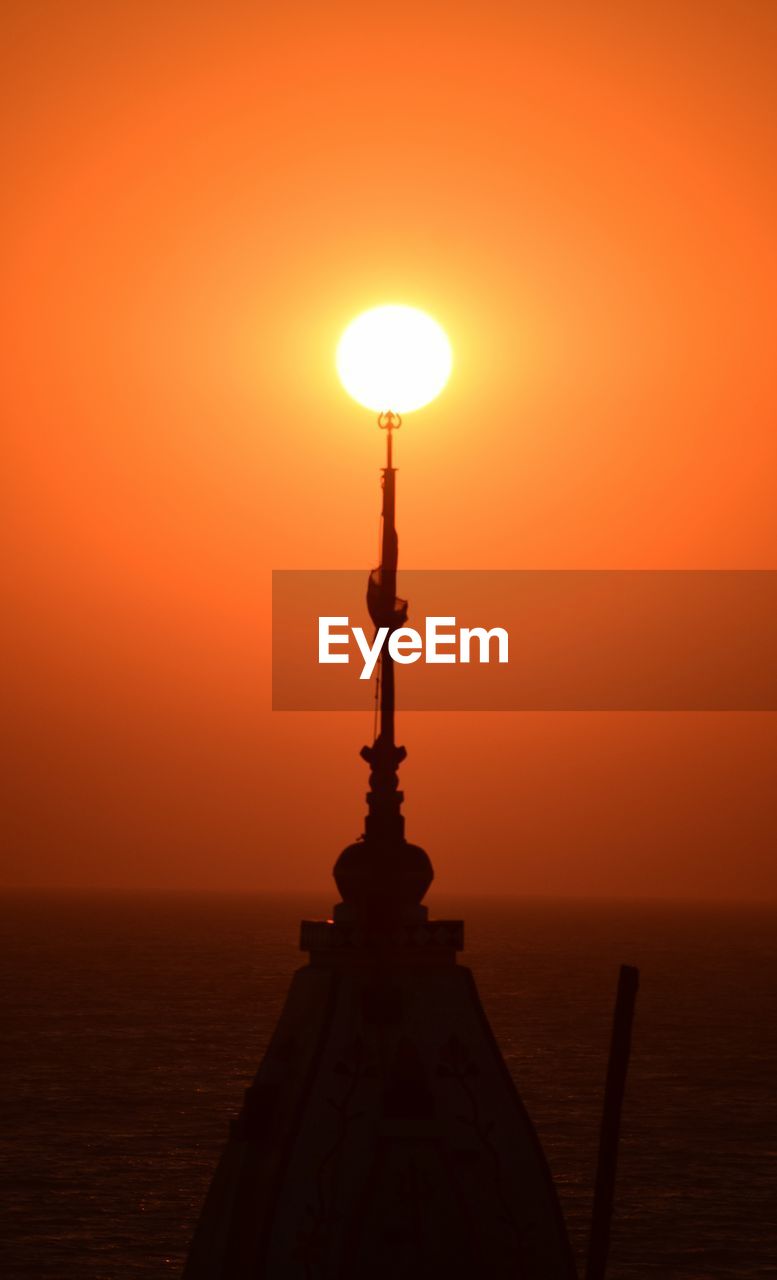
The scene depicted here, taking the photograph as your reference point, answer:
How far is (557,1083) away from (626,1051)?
81.8 m

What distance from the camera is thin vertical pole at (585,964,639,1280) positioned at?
13383 mm

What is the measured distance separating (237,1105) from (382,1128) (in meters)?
76.0

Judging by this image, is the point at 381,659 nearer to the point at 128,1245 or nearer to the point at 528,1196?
the point at 528,1196

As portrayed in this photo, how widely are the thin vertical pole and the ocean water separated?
43.5 metres

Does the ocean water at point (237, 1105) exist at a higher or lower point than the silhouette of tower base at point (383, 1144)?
lower

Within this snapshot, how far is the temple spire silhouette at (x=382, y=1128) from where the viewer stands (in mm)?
12227

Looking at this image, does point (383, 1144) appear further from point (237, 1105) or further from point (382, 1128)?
point (237, 1105)

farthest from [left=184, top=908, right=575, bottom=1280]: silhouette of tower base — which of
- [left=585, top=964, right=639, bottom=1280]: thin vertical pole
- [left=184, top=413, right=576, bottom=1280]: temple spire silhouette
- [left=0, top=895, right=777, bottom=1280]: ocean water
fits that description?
[left=0, top=895, right=777, bottom=1280]: ocean water

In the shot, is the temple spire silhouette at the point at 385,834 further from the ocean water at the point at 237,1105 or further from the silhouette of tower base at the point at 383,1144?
the ocean water at the point at 237,1105

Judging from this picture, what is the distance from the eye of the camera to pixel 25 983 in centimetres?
15700

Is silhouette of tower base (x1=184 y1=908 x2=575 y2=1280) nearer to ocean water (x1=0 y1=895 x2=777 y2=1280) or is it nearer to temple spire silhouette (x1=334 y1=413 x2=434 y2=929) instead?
temple spire silhouette (x1=334 y1=413 x2=434 y2=929)

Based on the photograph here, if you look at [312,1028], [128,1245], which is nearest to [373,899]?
[312,1028]

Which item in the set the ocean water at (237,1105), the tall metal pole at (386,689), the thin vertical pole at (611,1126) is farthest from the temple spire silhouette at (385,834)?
the ocean water at (237,1105)

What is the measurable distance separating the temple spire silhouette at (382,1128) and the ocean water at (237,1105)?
44.0 m
